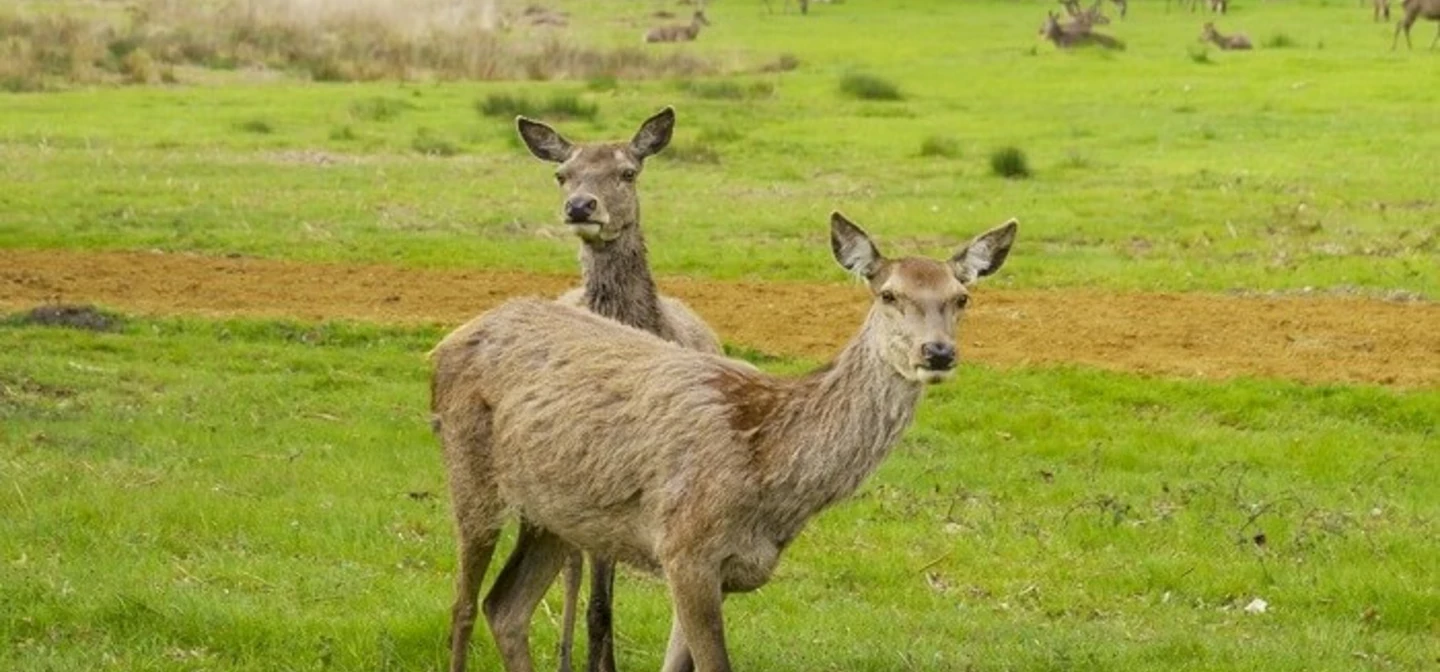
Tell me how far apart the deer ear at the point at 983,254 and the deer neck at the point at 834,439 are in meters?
0.45

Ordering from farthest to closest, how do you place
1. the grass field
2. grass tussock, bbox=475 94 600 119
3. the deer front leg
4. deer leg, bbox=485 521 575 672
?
grass tussock, bbox=475 94 600 119 → the grass field → deer leg, bbox=485 521 575 672 → the deer front leg

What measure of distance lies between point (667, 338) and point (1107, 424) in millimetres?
5762

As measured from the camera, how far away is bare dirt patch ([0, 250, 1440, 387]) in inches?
689

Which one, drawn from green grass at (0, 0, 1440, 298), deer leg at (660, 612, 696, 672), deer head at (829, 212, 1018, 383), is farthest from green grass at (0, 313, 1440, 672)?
green grass at (0, 0, 1440, 298)

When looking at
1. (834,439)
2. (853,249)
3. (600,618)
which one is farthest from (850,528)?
(834,439)

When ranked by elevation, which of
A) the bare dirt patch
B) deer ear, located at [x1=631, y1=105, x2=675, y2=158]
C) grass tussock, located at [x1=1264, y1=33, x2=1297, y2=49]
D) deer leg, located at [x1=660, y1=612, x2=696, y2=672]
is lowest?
grass tussock, located at [x1=1264, y1=33, x2=1297, y2=49]

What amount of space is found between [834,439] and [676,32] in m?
48.9

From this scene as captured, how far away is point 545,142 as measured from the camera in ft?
37.3

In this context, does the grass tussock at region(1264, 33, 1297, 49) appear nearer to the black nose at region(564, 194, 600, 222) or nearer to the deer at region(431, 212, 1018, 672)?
the black nose at region(564, 194, 600, 222)

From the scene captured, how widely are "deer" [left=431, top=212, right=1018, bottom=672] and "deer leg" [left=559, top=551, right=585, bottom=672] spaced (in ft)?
1.50

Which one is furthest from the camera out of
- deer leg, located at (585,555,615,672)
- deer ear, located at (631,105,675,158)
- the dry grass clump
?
the dry grass clump

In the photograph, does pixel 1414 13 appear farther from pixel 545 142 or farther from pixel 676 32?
pixel 545 142

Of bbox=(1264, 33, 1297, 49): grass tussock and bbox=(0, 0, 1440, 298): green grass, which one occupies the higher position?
bbox=(0, 0, 1440, 298): green grass

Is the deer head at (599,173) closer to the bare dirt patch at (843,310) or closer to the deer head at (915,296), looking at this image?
the deer head at (915,296)
